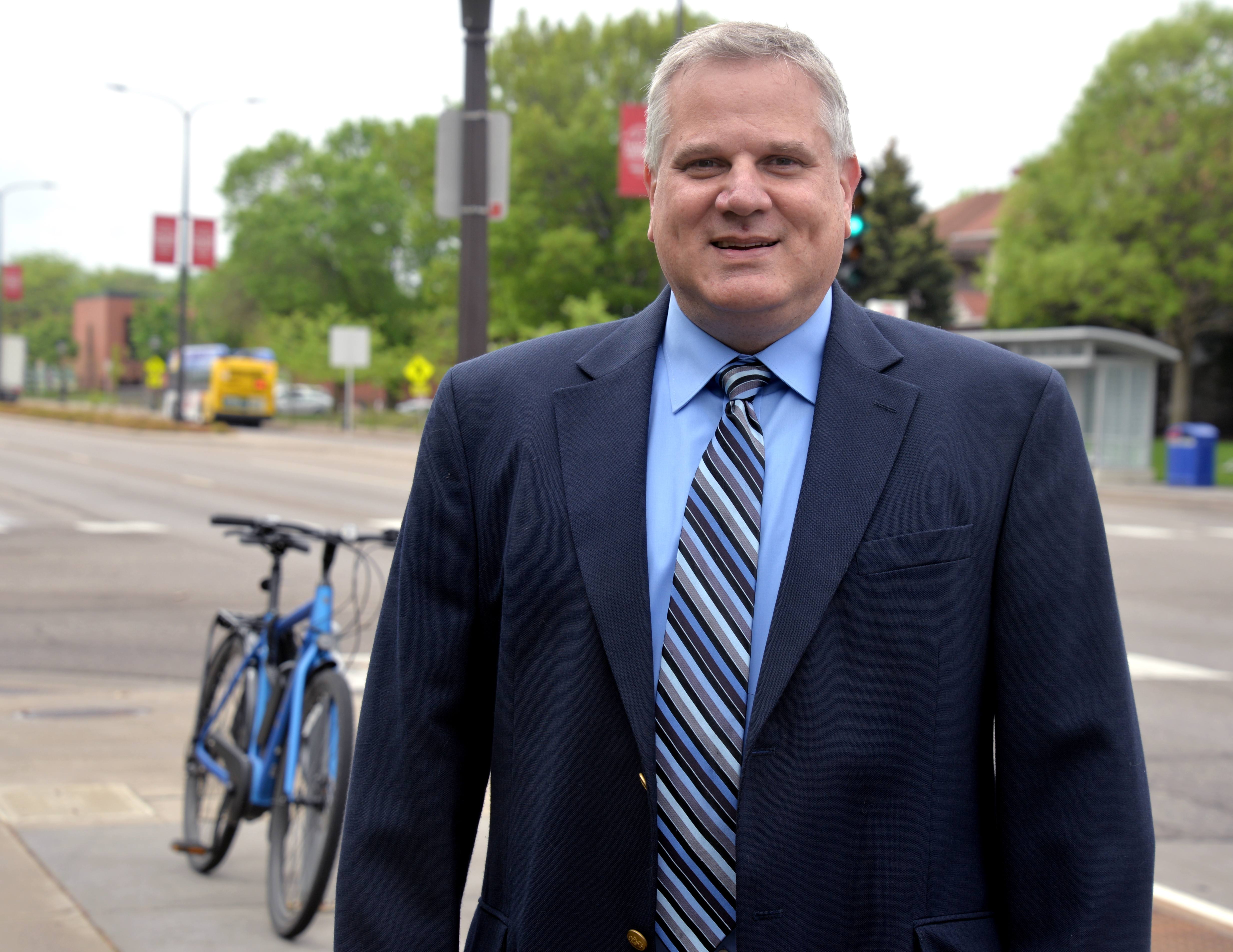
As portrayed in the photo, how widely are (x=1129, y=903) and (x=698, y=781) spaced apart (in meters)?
0.54

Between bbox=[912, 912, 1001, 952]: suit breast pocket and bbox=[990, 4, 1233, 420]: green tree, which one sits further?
bbox=[990, 4, 1233, 420]: green tree

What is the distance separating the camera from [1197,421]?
1967 inches

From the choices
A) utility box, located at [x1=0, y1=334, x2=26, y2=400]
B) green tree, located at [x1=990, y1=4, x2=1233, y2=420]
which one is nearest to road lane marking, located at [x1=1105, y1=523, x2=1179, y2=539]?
green tree, located at [x1=990, y1=4, x2=1233, y2=420]

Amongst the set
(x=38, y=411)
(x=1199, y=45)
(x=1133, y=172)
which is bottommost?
(x=38, y=411)

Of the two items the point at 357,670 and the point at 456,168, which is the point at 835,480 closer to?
the point at 456,168

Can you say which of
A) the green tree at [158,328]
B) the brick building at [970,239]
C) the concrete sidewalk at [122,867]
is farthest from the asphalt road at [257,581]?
the green tree at [158,328]

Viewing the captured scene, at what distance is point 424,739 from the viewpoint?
6.23ft

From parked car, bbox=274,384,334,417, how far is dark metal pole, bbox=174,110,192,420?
14.8 meters

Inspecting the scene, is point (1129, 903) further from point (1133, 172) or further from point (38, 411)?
point (38, 411)

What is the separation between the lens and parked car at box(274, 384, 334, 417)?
6550 cm

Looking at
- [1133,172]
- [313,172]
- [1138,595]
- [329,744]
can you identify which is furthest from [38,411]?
[329,744]

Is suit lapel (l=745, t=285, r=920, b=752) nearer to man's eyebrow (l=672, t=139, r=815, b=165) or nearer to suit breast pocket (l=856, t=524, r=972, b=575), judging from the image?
suit breast pocket (l=856, t=524, r=972, b=575)

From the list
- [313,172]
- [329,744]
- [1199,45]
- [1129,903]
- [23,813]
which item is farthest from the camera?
[313,172]

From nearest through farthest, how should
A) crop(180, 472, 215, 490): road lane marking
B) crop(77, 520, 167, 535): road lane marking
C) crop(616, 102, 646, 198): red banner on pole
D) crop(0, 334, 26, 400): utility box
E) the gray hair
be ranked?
the gray hair, crop(77, 520, 167, 535): road lane marking, crop(616, 102, 646, 198): red banner on pole, crop(180, 472, 215, 490): road lane marking, crop(0, 334, 26, 400): utility box
